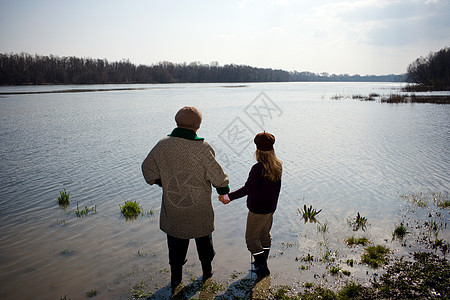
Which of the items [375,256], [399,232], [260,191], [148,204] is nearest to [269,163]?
Result: [260,191]

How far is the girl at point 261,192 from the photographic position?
3625 mm

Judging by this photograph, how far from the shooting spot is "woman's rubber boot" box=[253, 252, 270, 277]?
3961 millimetres

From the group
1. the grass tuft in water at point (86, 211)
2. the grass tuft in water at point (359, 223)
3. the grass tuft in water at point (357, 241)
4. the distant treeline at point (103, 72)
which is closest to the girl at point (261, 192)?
the grass tuft in water at point (357, 241)

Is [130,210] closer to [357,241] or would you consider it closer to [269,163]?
[269,163]

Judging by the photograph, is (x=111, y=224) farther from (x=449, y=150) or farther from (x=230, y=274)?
(x=449, y=150)

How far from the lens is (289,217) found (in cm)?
635

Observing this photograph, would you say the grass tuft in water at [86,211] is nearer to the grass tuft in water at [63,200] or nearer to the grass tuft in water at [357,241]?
the grass tuft in water at [63,200]

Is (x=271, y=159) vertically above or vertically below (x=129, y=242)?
above

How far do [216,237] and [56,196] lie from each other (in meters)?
4.68

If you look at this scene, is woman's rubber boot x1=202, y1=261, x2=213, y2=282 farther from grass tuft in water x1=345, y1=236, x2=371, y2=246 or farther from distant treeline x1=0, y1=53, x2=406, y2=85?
distant treeline x1=0, y1=53, x2=406, y2=85

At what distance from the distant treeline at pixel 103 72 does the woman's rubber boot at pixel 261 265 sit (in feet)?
385

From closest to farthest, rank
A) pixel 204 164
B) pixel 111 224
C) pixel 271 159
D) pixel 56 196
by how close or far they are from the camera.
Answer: pixel 204 164 < pixel 271 159 < pixel 111 224 < pixel 56 196

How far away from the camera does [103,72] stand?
123 metres

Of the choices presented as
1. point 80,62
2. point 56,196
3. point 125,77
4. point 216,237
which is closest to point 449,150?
point 216,237
